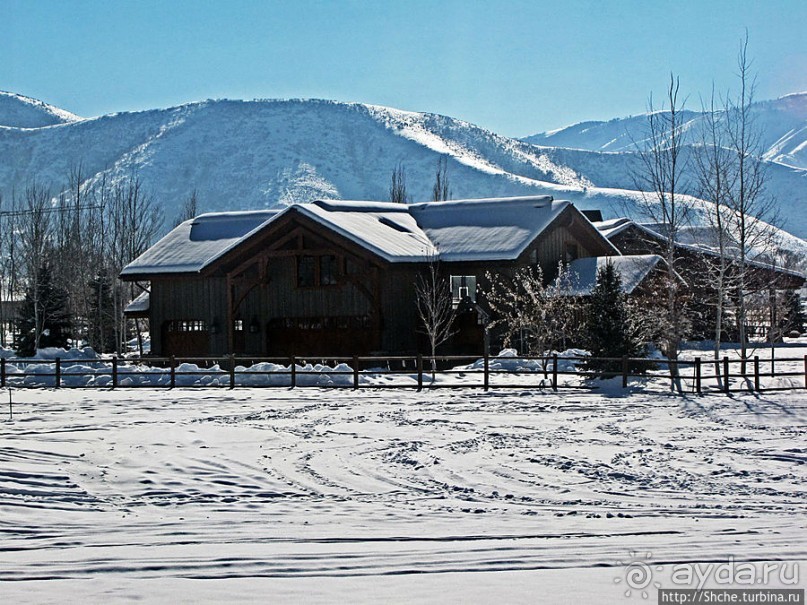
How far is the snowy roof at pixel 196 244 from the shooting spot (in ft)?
139

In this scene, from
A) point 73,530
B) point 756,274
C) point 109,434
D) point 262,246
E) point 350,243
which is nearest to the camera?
point 73,530

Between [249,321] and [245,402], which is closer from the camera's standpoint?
[245,402]

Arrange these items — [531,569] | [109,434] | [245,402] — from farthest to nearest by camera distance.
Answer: [245,402], [109,434], [531,569]

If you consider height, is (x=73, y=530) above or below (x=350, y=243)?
below

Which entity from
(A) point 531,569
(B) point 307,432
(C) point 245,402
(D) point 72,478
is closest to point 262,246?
(C) point 245,402

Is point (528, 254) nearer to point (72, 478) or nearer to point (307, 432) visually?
point (307, 432)

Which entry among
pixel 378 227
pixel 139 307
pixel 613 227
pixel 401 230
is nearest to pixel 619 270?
pixel 401 230

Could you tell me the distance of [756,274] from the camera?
46.8 meters

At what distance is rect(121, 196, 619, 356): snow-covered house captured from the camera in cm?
3775

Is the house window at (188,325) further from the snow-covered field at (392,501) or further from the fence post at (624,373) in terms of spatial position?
the fence post at (624,373)

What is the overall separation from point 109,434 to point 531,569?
1125 centimetres

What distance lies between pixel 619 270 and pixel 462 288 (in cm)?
610

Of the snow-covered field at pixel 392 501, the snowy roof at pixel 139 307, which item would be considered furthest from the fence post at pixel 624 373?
the snowy roof at pixel 139 307

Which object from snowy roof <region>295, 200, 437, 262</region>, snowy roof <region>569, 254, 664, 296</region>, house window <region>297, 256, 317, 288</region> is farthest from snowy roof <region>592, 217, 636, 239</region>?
house window <region>297, 256, 317, 288</region>
